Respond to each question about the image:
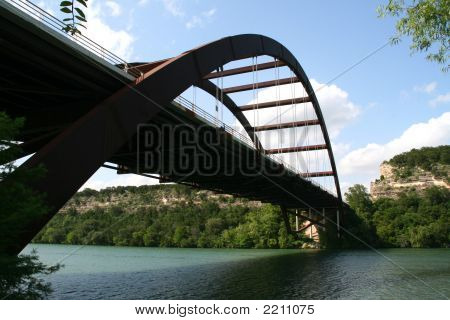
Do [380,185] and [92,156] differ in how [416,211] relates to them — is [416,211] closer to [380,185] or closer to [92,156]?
[380,185]

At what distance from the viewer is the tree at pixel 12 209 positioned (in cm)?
963

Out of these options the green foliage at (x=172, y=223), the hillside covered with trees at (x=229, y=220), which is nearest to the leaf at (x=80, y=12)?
the hillside covered with trees at (x=229, y=220)

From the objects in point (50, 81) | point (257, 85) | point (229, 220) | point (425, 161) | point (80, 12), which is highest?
point (425, 161)

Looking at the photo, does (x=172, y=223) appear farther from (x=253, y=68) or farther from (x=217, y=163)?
(x=217, y=163)

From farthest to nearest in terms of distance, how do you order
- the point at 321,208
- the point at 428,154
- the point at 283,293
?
the point at 428,154
the point at 321,208
the point at 283,293

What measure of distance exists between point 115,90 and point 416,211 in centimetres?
7780

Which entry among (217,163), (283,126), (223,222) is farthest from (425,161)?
(217,163)

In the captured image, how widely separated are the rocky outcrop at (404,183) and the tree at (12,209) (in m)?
93.4

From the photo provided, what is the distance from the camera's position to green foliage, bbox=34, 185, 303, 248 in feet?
243

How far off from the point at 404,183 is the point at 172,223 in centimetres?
5787

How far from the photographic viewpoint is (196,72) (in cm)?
1886

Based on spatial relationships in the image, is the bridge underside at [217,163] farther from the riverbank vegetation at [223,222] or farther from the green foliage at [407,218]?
the green foliage at [407,218]

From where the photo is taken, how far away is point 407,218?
74875mm

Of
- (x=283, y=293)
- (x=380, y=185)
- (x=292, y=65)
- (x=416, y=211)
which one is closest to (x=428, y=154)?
(x=380, y=185)
